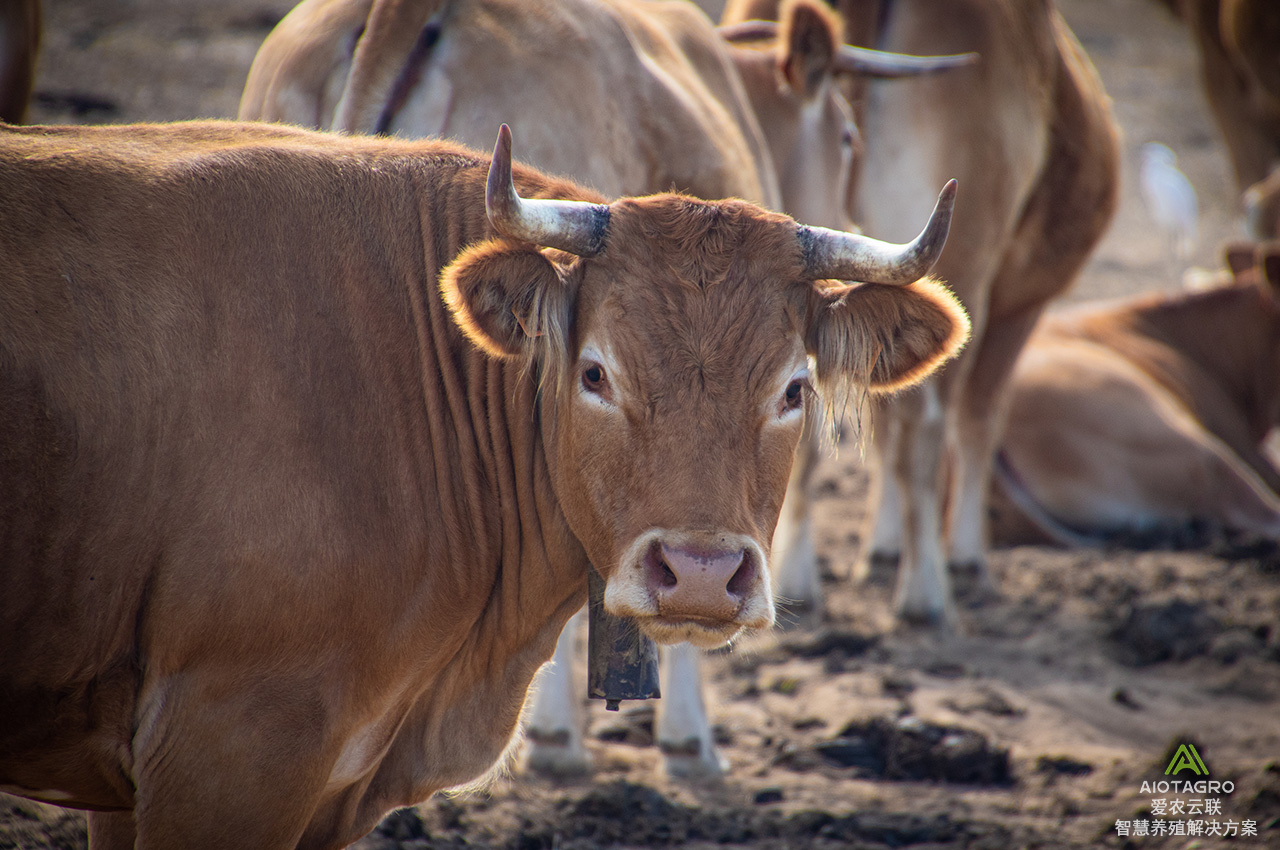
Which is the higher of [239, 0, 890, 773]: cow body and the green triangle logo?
[239, 0, 890, 773]: cow body

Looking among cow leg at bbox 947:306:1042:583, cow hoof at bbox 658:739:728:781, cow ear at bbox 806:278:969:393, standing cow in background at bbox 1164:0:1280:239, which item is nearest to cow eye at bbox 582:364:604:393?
cow ear at bbox 806:278:969:393

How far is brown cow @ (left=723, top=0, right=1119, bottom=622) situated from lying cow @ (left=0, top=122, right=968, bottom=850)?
328cm

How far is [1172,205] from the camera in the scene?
14.1 meters

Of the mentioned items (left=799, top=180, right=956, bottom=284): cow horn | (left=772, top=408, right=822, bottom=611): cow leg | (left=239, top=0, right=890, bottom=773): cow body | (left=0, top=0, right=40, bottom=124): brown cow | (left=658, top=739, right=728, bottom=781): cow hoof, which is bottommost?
(left=658, top=739, right=728, bottom=781): cow hoof

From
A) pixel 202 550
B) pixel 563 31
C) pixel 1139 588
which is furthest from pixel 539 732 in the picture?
pixel 1139 588

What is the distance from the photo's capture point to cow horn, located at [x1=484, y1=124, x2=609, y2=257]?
2.66m

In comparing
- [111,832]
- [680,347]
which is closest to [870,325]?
[680,347]

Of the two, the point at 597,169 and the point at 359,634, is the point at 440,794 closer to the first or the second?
the point at 359,634

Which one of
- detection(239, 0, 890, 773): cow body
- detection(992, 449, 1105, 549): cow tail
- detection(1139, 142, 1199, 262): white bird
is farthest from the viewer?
detection(1139, 142, 1199, 262): white bird

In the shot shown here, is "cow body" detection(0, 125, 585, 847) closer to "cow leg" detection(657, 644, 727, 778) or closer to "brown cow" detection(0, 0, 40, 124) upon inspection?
"cow leg" detection(657, 644, 727, 778)

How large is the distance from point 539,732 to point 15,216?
8.62 feet

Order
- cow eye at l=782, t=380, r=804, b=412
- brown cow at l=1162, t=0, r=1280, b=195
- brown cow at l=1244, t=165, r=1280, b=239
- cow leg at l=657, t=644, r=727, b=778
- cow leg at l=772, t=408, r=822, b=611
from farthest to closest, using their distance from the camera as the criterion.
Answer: brown cow at l=1244, t=165, r=1280, b=239
brown cow at l=1162, t=0, r=1280, b=195
cow leg at l=772, t=408, r=822, b=611
cow leg at l=657, t=644, r=727, b=778
cow eye at l=782, t=380, r=804, b=412

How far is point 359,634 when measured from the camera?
2.63 meters

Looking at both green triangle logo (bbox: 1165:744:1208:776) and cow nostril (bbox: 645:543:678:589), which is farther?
green triangle logo (bbox: 1165:744:1208:776)
